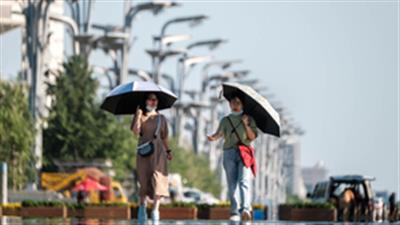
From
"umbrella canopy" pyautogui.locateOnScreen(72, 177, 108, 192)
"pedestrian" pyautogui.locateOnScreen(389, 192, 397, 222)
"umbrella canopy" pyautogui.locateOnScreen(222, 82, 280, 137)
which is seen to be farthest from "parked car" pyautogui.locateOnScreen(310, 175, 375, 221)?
"umbrella canopy" pyautogui.locateOnScreen(72, 177, 108, 192)

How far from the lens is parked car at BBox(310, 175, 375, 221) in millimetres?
35344

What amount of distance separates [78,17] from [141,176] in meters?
59.5

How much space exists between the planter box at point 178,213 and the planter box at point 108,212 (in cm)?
91

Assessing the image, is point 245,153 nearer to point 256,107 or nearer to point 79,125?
point 256,107

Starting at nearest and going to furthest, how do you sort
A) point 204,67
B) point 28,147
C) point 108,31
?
point 28,147 → point 108,31 → point 204,67

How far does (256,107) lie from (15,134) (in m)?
39.1

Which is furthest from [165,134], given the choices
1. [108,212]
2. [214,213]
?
[214,213]

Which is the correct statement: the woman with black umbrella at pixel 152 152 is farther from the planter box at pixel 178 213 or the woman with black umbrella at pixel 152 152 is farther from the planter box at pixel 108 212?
the planter box at pixel 108 212

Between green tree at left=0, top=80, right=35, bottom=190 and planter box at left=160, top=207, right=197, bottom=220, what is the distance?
83.3ft

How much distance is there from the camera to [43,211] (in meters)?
31.9

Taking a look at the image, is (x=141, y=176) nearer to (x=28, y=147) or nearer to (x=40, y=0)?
(x=28, y=147)

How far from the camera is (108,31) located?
8350 centimetres

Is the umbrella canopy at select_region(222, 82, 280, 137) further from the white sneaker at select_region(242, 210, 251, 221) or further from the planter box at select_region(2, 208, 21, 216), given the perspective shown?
the planter box at select_region(2, 208, 21, 216)

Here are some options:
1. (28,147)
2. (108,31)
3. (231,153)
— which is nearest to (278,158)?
(108,31)
